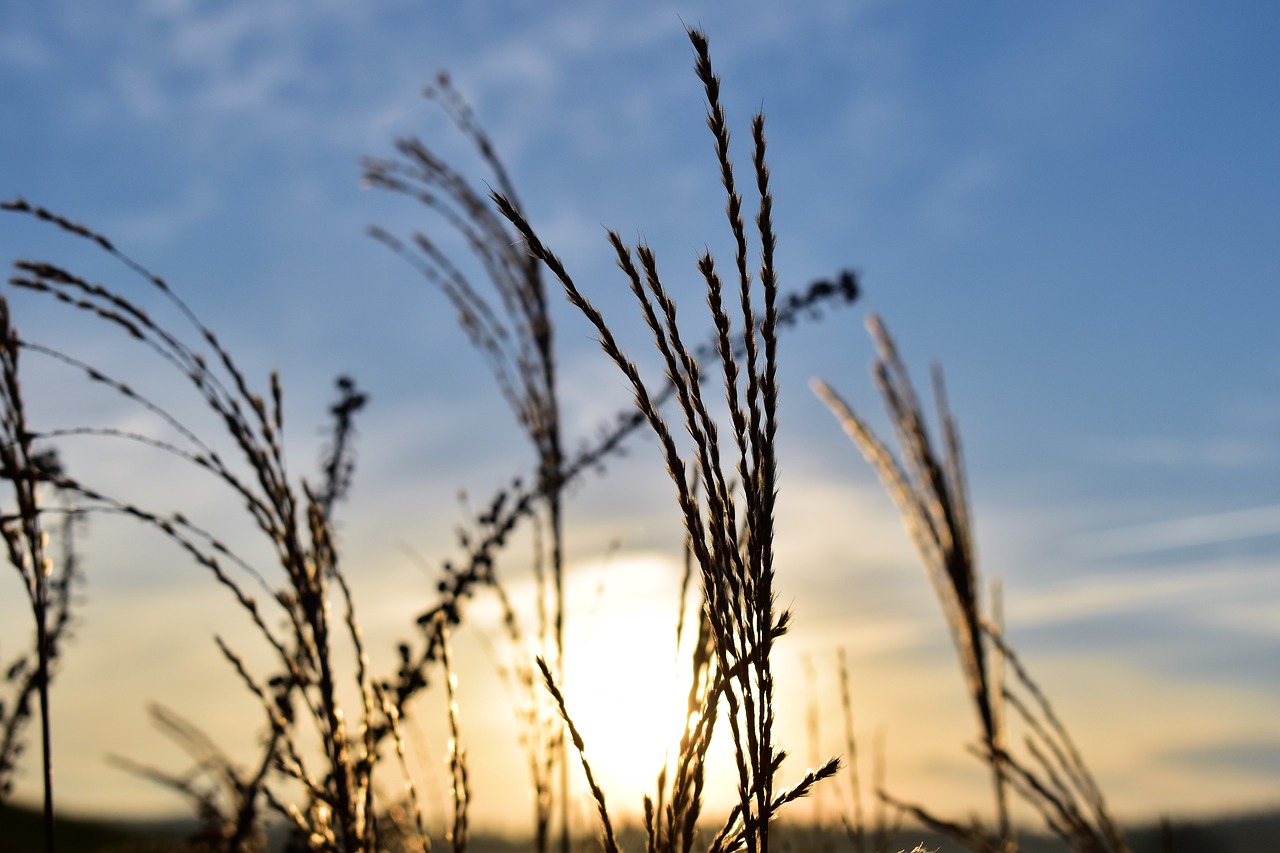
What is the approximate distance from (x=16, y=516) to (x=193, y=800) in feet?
3.63

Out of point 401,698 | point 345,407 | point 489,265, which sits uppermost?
point 489,265

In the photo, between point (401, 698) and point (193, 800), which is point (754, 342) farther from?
point (193, 800)

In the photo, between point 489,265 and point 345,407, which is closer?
point 345,407

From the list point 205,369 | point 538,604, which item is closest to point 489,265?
point 538,604

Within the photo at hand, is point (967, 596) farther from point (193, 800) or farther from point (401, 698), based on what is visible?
point (193, 800)

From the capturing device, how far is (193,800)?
272 centimetres

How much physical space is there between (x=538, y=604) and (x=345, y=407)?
0.98 m

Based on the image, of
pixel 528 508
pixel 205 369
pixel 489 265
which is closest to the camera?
pixel 205 369

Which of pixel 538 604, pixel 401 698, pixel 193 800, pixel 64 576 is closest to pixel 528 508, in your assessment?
pixel 538 604

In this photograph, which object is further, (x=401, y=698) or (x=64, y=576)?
(x=64, y=576)

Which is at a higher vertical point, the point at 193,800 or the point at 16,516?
the point at 16,516

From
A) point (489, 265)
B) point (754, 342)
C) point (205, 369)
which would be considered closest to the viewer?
point (754, 342)

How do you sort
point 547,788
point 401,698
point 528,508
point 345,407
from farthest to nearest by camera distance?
point 345,407 → point 528,508 → point 401,698 → point 547,788

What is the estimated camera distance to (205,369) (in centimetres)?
187
